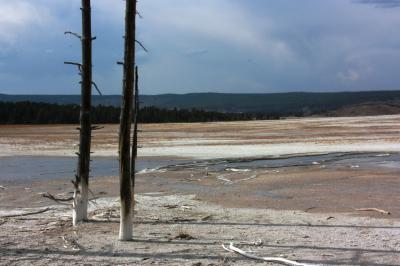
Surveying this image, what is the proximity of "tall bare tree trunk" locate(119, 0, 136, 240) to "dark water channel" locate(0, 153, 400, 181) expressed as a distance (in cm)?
1154

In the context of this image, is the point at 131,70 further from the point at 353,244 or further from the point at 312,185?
the point at 312,185

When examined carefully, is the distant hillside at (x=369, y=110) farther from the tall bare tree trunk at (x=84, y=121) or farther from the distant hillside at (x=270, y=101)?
the tall bare tree trunk at (x=84, y=121)

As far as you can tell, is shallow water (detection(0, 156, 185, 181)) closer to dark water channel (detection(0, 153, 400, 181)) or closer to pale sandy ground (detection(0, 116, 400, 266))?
dark water channel (detection(0, 153, 400, 181))

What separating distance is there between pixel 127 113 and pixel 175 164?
50.4 feet

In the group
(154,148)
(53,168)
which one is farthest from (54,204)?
(154,148)

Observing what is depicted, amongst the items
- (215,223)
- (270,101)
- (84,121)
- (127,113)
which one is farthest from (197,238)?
(270,101)

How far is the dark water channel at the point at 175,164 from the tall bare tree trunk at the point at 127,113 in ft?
37.9

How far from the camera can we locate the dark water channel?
72.5 ft

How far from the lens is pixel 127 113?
954 cm

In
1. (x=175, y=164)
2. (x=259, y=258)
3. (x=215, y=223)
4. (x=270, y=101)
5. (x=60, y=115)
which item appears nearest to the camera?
(x=259, y=258)

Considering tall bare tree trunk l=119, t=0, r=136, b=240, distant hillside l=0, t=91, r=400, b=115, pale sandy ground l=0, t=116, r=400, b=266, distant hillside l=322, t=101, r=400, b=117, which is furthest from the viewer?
distant hillside l=0, t=91, r=400, b=115

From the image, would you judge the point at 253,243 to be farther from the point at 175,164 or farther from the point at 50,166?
the point at 50,166

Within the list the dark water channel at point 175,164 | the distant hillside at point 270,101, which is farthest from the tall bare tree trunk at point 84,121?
the distant hillside at point 270,101

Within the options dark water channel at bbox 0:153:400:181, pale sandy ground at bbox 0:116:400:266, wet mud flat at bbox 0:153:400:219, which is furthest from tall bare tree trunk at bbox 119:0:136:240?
dark water channel at bbox 0:153:400:181
